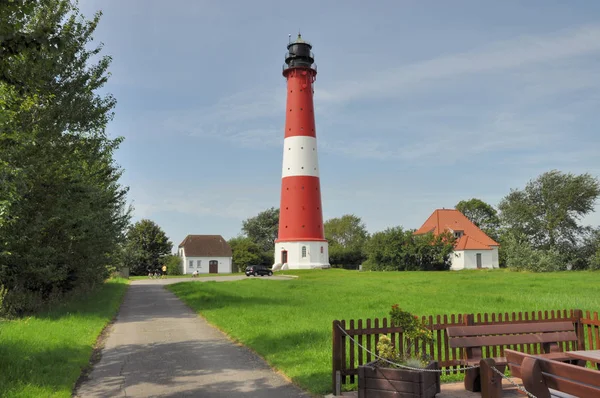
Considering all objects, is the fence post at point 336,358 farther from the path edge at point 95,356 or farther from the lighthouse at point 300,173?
the lighthouse at point 300,173

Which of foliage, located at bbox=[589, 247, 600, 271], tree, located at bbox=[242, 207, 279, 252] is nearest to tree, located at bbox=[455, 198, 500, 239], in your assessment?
foliage, located at bbox=[589, 247, 600, 271]

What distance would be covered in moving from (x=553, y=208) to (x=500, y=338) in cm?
6697

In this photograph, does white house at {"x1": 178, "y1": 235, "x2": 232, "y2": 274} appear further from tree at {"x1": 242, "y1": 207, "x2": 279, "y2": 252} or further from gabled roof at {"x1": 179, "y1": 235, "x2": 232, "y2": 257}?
tree at {"x1": 242, "y1": 207, "x2": 279, "y2": 252}

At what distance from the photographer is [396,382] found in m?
6.17

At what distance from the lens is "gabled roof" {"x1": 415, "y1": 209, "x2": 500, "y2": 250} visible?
64188 millimetres

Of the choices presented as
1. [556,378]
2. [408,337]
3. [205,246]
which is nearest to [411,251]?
[205,246]

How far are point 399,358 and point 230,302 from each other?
15016 mm

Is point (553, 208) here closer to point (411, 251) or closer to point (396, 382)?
point (411, 251)

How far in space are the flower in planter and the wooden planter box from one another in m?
0.20

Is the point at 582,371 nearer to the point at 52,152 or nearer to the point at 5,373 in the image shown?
the point at 5,373

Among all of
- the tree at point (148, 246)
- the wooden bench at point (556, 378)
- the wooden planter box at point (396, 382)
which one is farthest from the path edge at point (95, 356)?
the tree at point (148, 246)

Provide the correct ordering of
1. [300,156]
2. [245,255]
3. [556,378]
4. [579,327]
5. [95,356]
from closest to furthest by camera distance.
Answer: [556,378] < [579,327] < [95,356] < [300,156] < [245,255]

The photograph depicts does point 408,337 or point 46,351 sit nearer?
point 408,337

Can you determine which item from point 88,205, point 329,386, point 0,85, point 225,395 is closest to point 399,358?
point 329,386
